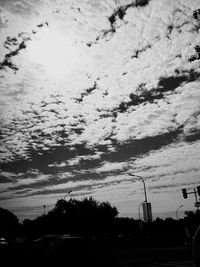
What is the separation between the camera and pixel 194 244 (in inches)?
147

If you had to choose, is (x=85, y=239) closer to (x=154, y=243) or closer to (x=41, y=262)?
(x=41, y=262)

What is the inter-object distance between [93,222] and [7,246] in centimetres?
4753

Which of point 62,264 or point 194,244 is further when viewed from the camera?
point 62,264

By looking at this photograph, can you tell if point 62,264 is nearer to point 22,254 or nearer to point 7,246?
point 22,254

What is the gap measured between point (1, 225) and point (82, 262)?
77.8m

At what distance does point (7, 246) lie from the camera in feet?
42.2

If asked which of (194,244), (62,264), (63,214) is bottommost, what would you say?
(62,264)

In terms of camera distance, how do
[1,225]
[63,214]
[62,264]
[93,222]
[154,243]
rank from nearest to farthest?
[62,264], [154,243], [93,222], [63,214], [1,225]

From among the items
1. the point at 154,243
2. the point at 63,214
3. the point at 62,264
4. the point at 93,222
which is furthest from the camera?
the point at 63,214

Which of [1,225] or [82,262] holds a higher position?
[1,225]

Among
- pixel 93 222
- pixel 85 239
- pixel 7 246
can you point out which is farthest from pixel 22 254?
pixel 93 222

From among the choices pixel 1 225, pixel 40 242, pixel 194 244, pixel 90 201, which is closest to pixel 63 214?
pixel 90 201

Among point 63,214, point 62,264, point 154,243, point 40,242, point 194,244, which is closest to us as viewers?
point 194,244

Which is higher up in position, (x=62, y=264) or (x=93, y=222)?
(x=93, y=222)
